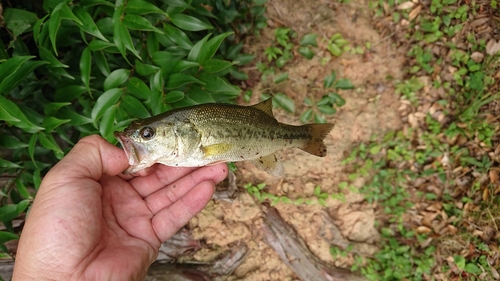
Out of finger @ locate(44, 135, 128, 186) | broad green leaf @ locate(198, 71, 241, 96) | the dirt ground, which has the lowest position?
the dirt ground

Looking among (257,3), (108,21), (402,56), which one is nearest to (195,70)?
(108,21)

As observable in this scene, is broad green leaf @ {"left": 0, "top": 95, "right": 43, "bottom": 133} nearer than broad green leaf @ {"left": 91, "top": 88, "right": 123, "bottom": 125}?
Yes

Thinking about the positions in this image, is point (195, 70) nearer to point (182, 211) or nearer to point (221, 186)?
point (182, 211)

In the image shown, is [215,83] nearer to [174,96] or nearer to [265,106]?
[174,96]

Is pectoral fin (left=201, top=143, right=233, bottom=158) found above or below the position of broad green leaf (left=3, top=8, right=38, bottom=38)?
below

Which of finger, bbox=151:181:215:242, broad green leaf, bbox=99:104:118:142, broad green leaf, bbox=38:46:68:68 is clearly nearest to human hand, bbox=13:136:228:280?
finger, bbox=151:181:215:242

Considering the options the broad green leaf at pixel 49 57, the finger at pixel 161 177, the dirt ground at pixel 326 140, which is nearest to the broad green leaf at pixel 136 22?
the broad green leaf at pixel 49 57

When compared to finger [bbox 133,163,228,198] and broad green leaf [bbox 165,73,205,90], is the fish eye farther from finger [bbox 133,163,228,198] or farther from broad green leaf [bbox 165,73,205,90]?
finger [bbox 133,163,228,198]

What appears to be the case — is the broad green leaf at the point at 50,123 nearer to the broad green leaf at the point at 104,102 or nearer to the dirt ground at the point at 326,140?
the broad green leaf at the point at 104,102
